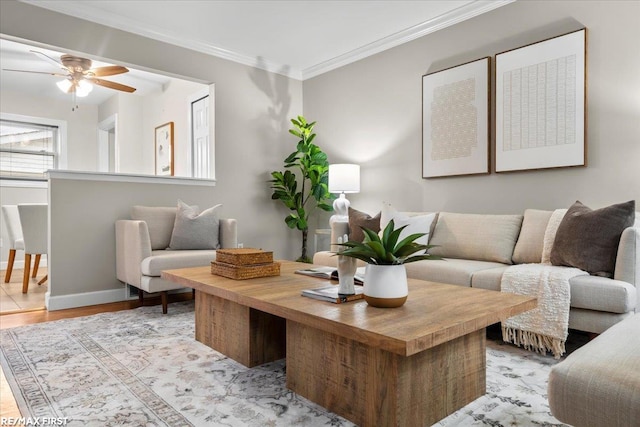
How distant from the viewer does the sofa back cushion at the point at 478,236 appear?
9.76 ft

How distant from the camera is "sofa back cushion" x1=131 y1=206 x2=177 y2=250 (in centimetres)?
372

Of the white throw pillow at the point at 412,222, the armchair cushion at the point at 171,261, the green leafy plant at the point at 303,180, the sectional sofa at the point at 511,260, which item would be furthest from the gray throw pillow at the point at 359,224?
the armchair cushion at the point at 171,261

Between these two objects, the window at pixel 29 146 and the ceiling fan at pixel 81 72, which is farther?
the window at pixel 29 146

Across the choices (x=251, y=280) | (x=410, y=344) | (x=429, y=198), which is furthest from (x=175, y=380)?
(x=429, y=198)

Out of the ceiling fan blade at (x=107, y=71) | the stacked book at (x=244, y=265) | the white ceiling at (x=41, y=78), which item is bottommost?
the stacked book at (x=244, y=265)

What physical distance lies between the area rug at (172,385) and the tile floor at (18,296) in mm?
954

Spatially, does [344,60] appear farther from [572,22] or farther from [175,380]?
[175,380]

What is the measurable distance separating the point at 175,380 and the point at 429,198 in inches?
108

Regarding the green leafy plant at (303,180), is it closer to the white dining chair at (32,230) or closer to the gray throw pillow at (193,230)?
the gray throw pillow at (193,230)

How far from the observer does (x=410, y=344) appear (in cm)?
114

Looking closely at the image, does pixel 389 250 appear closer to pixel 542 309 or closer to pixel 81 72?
pixel 542 309

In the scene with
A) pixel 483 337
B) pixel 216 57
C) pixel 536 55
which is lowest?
pixel 483 337

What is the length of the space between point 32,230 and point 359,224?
3.24 meters

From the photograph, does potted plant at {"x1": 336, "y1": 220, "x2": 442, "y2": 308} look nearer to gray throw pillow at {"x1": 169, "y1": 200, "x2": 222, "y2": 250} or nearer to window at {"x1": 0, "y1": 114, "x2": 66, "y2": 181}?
gray throw pillow at {"x1": 169, "y1": 200, "x2": 222, "y2": 250}
